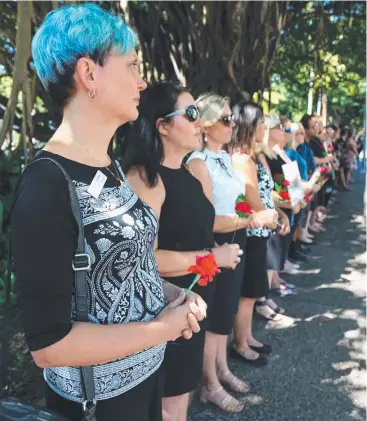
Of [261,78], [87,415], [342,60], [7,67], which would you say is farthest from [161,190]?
[342,60]

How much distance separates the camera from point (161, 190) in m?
1.80

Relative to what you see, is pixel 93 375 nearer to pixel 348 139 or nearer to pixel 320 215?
pixel 320 215

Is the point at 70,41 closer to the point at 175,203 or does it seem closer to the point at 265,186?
the point at 175,203

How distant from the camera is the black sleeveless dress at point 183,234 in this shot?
73.2 inches

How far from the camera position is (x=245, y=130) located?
3.05m

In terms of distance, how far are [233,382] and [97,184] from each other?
216 centimetres

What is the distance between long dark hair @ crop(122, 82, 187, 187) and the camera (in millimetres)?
1836

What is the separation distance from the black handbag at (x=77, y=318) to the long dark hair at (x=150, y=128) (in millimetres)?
842

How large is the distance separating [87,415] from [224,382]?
1.92m

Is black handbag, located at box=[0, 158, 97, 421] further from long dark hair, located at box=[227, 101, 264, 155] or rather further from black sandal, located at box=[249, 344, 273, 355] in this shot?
black sandal, located at box=[249, 344, 273, 355]

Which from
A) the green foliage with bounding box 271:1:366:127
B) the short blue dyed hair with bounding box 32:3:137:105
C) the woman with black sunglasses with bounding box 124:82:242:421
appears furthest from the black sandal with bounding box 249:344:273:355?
the green foliage with bounding box 271:1:366:127

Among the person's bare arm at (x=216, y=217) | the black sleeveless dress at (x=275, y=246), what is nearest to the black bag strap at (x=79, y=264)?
the person's bare arm at (x=216, y=217)

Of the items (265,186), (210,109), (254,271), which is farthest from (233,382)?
(210,109)

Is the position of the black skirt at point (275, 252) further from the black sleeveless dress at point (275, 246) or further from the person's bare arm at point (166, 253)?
the person's bare arm at point (166, 253)
